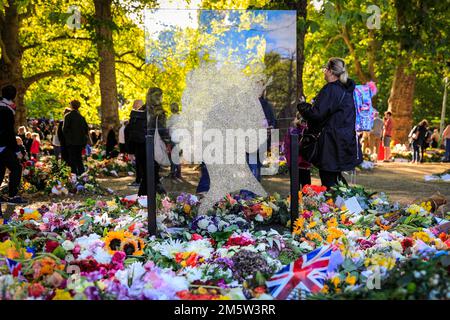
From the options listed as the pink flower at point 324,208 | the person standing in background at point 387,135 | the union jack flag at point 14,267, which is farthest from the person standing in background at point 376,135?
the union jack flag at point 14,267

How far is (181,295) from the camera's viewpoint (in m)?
3.58

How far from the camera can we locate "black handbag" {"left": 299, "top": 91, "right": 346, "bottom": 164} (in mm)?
7359

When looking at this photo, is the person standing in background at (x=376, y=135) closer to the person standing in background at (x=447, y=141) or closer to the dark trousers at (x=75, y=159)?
the person standing in background at (x=447, y=141)

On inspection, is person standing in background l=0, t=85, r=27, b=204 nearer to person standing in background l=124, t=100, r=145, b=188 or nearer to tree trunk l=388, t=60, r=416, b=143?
person standing in background l=124, t=100, r=145, b=188

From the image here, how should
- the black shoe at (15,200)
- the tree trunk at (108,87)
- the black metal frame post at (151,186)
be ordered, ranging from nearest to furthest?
1. the black metal frame post at (151,186)
2. the black shoe at (15,200)
3. the tree trunk at (108,87)

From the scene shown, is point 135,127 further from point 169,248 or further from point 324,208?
point 169,248

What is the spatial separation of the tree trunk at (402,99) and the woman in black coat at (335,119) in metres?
17.9

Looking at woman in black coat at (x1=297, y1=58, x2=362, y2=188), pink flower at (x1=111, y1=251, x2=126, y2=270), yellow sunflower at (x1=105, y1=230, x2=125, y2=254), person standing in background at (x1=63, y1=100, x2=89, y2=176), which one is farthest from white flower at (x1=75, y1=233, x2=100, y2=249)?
person standing in background at (x1=63, y1=100, x2=89, y2=176)

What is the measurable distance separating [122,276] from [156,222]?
7.02ft

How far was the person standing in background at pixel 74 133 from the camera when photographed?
42.2ft

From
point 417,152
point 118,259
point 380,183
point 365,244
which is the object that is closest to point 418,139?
point 417,152

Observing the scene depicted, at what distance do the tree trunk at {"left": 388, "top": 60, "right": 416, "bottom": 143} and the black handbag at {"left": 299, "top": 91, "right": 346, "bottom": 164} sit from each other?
17.7 metres
